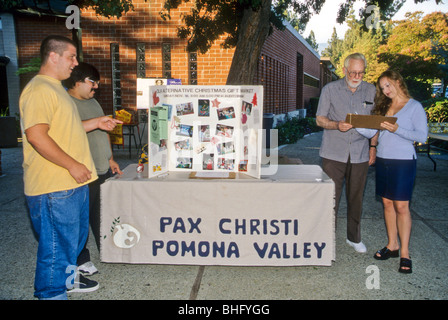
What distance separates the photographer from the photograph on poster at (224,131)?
408 cm

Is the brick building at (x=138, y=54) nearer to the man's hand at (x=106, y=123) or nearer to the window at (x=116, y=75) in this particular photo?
the window at (x=116, y=75)

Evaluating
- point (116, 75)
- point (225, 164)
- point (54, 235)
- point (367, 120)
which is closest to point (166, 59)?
point (116, 75)

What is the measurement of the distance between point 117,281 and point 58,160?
164 cm

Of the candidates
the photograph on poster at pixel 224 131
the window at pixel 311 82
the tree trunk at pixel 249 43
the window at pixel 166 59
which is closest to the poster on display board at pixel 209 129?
the photograph on poster at pixel 224 131

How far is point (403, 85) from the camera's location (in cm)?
417

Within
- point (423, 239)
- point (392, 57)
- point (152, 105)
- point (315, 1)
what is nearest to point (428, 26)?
point (392, 57)

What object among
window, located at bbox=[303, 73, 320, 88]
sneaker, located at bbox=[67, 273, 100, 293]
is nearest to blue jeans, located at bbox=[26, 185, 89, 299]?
sneaker, located at bbox=[67, 273, 100, 293]

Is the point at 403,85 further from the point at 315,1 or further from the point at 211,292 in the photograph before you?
the point at 315,1

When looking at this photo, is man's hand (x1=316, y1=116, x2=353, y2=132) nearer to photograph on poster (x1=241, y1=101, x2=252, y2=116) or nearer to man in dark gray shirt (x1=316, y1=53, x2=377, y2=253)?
man in dark gray shirt (x1=316, y1=53, x2=377, y2=253)

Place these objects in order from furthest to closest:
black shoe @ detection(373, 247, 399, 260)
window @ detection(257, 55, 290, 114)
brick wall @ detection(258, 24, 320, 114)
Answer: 1. brick wall @ detection(258, 24, 320, 114)
2. window @ detection(257, 55, 290, 114)
3. black shoe @ detection(373, 247, 399, 260)

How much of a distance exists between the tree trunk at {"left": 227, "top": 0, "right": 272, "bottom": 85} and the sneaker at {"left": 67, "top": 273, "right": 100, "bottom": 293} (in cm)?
511

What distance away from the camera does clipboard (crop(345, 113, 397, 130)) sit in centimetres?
383

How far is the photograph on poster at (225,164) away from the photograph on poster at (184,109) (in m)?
0.61

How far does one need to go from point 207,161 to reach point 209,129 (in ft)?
1.14
